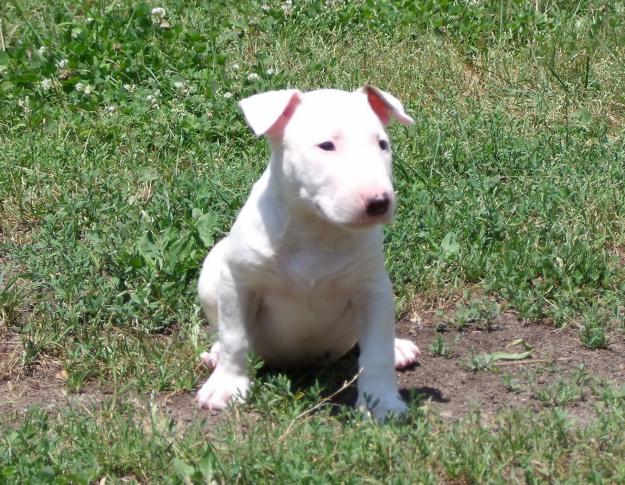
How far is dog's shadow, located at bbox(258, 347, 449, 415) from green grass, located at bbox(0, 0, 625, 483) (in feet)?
0.88

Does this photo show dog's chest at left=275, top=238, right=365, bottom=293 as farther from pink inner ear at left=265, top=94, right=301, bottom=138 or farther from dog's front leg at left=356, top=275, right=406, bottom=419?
pink inner ear at left=265, top=94, right=301, bottom=138

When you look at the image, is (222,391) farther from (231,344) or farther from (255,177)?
(255,177)

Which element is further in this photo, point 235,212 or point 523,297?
point 235,212

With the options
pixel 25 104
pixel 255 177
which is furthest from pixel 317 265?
pixel 25 104

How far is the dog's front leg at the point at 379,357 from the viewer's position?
14.1 ft

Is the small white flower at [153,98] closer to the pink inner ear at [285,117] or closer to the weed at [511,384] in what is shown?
the pink inner ear at [285,117]

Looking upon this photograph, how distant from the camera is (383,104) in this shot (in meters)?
4.43

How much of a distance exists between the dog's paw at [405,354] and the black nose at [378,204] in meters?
1.16

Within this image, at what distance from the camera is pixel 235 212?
604cm

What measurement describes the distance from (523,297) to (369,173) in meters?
1.75

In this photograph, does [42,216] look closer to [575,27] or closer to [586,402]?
[586,402]

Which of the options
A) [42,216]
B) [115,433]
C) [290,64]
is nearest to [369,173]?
[115,433]

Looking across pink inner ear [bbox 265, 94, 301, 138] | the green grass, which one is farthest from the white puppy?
the green grass

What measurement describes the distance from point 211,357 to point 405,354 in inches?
31.2
